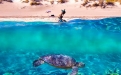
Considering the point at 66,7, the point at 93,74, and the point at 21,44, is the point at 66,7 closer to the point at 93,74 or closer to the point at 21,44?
the point at 21,44

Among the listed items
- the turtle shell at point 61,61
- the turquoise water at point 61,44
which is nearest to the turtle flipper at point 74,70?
the turtle shell at point 61,61

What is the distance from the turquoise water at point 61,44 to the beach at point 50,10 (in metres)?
0.86

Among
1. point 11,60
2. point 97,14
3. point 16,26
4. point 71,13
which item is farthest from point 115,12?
point 11,60

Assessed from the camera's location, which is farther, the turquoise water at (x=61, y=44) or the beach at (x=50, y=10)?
the beach at (x=50, y=10)

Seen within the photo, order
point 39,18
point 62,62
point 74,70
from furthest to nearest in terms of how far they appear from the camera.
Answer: point 39,18
point 62,62
point 74,70

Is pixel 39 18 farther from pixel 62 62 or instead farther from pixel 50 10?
pixel 62 62

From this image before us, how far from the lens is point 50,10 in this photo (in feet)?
74.4

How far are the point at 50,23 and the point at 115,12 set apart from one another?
4.83m

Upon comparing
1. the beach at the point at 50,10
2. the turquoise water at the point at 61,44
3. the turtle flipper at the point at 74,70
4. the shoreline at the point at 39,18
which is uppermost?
the beach at the point at 50,10

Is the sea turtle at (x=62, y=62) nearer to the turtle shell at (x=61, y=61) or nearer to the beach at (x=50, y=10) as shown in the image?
the turtle shell at (x=61, y=61)

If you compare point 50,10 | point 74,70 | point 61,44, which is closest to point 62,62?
point 74,70

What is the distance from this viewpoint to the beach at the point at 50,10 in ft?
71.5

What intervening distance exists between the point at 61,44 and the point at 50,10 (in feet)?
20.6

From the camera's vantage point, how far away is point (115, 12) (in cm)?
2220
